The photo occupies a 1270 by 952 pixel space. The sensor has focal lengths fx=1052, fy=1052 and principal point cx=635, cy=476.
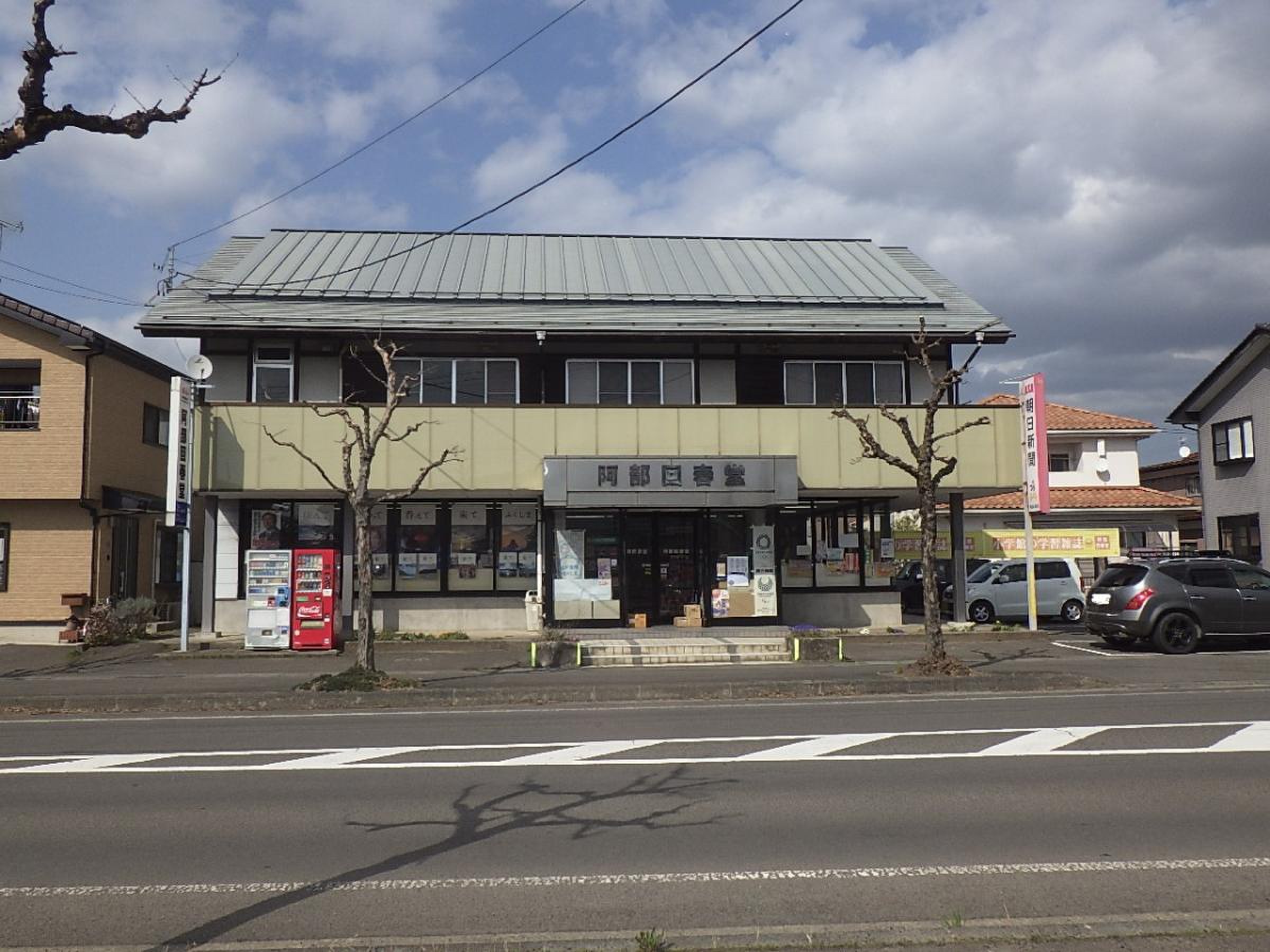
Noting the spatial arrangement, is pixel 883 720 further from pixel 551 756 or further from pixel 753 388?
pixel 753 388

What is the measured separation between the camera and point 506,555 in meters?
22.0

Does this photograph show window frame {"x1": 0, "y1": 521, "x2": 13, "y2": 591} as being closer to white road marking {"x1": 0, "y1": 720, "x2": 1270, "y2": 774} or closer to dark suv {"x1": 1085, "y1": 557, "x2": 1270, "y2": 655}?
white road marking {"x1": 0, "y1": 720, "x2": 1270, "y2": 774}

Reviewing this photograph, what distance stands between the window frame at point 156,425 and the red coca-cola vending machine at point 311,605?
8.28 metres

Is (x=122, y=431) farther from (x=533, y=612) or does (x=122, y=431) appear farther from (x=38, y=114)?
(x=38, y=114)

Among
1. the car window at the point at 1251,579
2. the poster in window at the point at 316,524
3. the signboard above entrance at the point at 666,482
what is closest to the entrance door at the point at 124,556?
the poster in window at the point at 316,524

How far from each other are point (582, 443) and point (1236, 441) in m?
23.3

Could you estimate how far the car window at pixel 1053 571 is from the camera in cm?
2614

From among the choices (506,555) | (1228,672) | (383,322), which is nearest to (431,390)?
(383,322)

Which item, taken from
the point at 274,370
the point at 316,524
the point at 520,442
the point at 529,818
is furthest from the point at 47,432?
the point at 529,818

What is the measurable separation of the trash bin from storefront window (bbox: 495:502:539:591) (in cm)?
50

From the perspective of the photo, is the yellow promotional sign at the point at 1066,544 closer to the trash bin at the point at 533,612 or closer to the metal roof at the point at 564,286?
the metal roof at the point at 564,286

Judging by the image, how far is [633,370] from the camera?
22.6 meters

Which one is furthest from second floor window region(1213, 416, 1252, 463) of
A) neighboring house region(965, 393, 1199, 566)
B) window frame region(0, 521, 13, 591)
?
window frame region(0, 521, 13, 591)

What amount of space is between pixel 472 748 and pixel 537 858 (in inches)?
158
